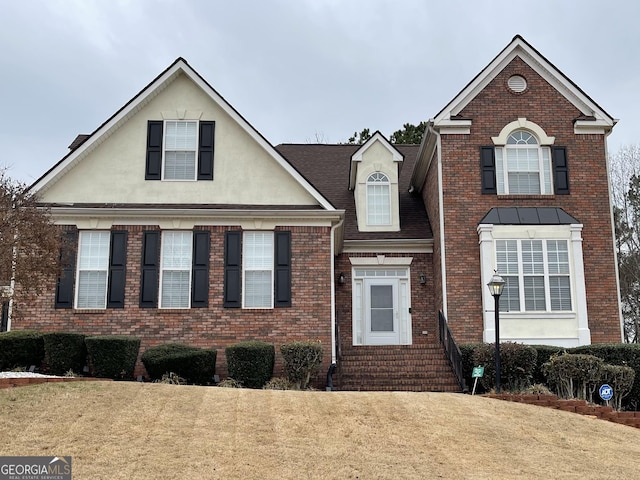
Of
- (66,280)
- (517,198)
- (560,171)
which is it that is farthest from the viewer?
(560,171)

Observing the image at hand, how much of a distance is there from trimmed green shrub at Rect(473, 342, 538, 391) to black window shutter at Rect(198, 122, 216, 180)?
766 cm

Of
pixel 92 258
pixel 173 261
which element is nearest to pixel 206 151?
pixel 173 261

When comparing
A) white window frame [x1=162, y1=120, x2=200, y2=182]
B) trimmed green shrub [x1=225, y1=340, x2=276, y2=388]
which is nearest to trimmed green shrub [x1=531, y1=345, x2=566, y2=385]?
trimmed green shrub [x1=225, y1=340, x2=276, y2=388]

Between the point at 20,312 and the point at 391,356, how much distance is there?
8370 mm

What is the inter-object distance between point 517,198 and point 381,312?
4634 millimetres

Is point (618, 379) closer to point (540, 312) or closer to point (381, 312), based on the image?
point (540, 312)

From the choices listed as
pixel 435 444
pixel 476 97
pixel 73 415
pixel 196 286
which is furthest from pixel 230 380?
pixel 476 97

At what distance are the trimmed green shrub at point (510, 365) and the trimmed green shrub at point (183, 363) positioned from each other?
5.69 metres

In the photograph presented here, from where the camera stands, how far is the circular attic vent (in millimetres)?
19172

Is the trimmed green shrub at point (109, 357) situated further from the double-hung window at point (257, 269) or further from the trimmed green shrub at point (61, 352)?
the double-hung window at point (257, 269)

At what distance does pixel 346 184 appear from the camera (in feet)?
75.6

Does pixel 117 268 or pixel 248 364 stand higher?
Answer: pixel 117 268

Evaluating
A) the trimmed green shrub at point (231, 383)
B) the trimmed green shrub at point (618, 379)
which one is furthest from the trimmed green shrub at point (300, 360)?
the trimmed green shrub at point (618, 379)

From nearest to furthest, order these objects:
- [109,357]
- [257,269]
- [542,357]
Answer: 1. [109,357]
2. [542,357]
3. [257,269]
